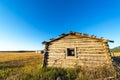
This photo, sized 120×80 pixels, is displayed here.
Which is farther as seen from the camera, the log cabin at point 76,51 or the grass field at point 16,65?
the grass field at point 16,65

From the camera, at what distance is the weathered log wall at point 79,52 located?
13.2m

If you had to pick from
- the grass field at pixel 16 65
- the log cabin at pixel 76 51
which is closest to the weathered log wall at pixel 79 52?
the log cabin at pixel 76 51

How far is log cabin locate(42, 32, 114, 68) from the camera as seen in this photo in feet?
43.2

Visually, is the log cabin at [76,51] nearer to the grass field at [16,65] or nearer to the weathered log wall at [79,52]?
the weathered log wall at [79,52]

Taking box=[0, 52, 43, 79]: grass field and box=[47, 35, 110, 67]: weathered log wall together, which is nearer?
box=[47, 35, 110, 67]: weathered log wall

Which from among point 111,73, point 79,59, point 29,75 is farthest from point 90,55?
point 29,75

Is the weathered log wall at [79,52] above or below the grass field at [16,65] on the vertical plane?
above

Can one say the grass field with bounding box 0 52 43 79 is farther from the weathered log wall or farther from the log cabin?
the weathered log wall

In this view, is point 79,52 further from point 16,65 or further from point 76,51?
point 16,65

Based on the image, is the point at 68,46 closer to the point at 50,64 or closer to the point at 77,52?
the point at 77,52

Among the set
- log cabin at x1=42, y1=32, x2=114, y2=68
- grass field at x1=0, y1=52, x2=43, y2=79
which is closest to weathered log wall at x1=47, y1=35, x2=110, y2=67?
log cabin at x1=42, y1=32, x2=114, y2=68

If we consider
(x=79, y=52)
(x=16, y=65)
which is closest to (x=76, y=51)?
(x=79, y=52)

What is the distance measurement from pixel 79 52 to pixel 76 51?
0.34 meters

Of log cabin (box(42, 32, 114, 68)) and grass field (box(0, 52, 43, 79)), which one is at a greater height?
log cabin (box(42, 32, 114, 68))
